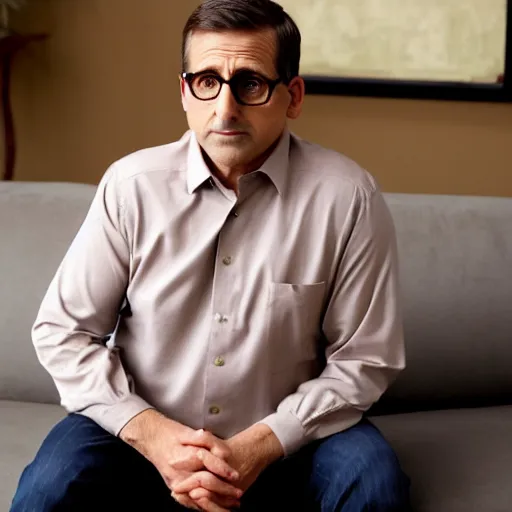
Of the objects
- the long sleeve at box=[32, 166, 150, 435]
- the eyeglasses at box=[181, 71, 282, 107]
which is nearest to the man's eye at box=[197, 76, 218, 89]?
the eyeglasses at box=[181, 71, 282, 107]

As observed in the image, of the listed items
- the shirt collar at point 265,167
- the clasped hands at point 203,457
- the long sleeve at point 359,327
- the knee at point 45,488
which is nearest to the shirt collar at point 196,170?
the shirt collar at point 265,167

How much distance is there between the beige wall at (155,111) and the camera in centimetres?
249

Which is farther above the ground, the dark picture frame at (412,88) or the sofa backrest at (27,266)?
the dark picture frame at (412,88)

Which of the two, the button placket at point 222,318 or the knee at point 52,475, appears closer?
the knee at point 52,475

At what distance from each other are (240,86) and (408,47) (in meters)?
1.29

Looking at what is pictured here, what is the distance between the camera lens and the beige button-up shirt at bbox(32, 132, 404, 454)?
4.33 feet

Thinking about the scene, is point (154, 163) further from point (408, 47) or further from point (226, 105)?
point (408, 47)

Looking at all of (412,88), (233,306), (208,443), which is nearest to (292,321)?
(233,306)

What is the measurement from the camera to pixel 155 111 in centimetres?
256

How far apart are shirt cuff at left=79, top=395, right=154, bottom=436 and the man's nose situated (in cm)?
45

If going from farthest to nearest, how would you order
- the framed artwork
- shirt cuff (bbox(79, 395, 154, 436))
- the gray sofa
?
the framed artwork, the gray sofa, shirt cuff (bbox(79, 395, 154, 436))

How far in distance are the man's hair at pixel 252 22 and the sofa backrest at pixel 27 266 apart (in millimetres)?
575

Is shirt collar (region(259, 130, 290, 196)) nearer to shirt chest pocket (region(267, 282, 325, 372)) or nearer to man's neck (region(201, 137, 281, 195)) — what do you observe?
man's neck (region(201, 137, 281, 195))

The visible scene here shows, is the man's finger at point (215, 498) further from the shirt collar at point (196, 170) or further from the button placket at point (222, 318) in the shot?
the shirt collar at point (196, 170)
